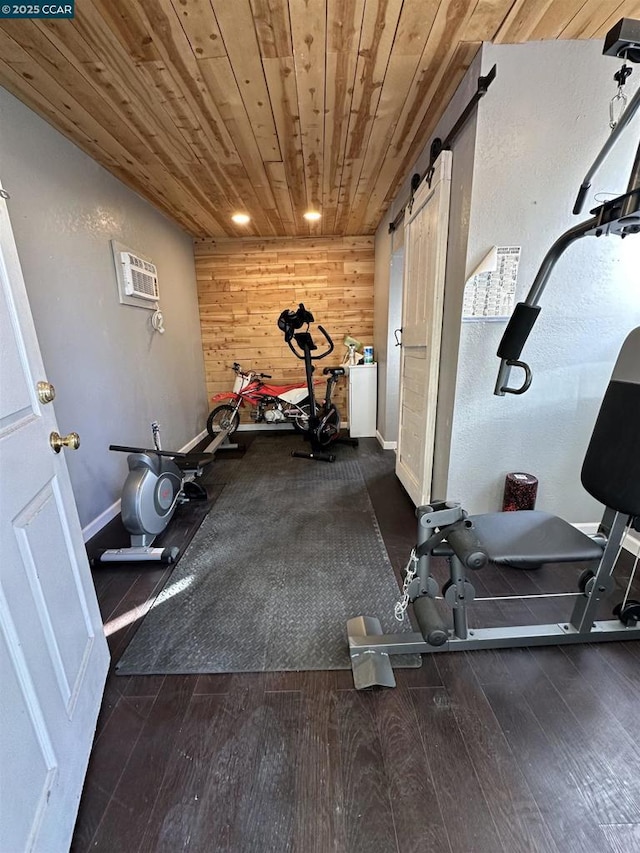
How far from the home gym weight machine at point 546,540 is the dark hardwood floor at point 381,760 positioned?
72mm

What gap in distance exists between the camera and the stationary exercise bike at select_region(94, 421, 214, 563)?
199 cm

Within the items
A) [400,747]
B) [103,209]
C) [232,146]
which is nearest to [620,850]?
[400,747]

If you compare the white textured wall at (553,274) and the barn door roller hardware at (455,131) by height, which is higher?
the barn door roller hardware at (455,131)

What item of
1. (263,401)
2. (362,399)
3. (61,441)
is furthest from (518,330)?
(263,401)

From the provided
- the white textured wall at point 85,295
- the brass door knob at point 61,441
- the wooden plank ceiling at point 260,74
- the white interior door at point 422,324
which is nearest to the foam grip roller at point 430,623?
the white interior door at point 422,324

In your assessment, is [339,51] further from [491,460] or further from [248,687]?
[248,687]

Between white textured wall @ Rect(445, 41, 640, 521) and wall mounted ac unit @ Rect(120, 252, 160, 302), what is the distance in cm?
260

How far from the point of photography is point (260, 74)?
5.68 feet

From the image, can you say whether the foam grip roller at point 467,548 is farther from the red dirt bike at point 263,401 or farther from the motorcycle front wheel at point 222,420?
the motorcycle front wheel at point 222,420

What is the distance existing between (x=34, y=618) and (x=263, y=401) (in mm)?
3883

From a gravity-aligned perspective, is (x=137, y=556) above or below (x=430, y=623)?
below

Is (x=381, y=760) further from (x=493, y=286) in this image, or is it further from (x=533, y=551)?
(x=493, y=286)

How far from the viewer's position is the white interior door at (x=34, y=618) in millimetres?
717

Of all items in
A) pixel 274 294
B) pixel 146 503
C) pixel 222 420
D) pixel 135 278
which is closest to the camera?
pixel 146 503
